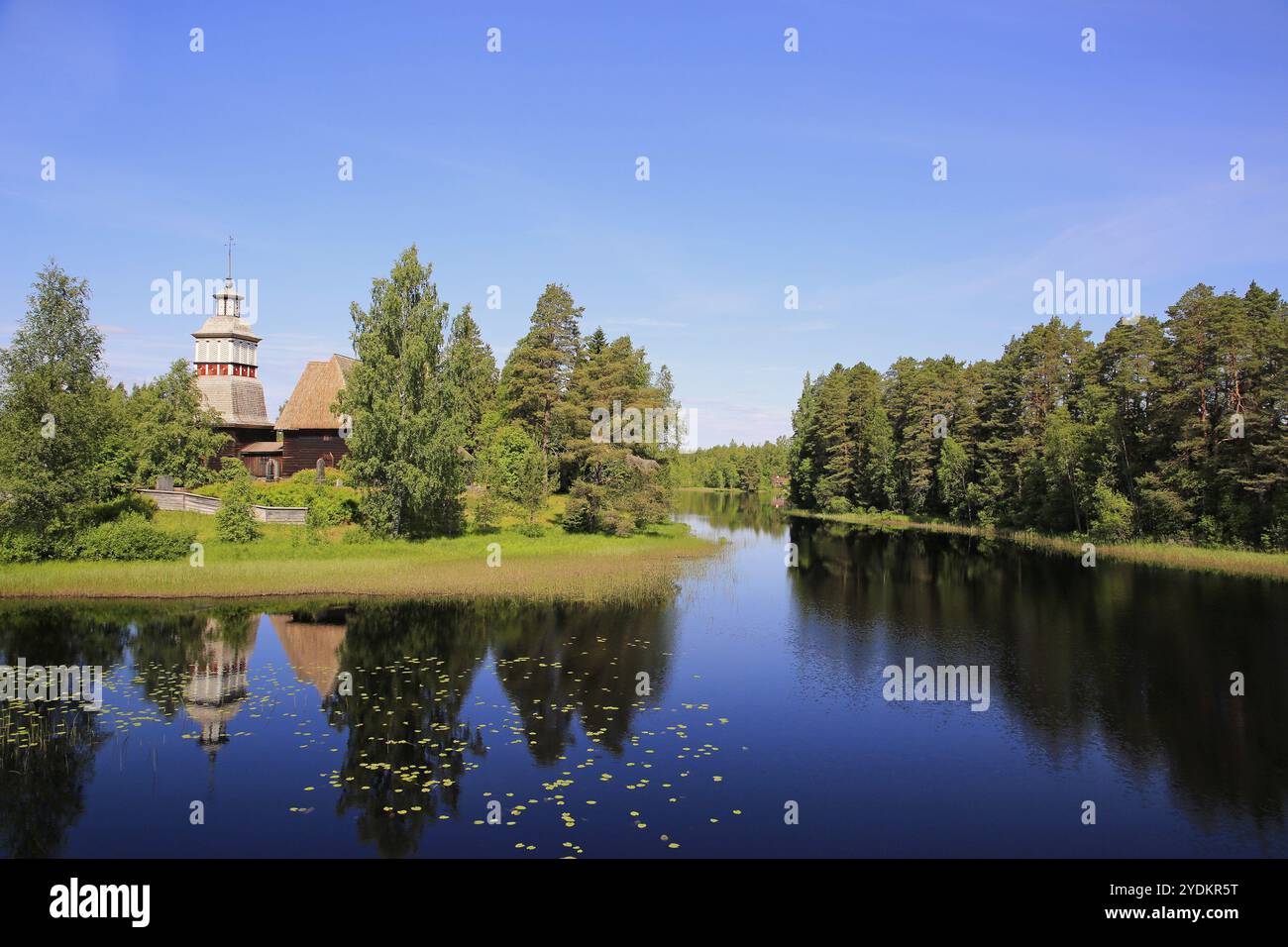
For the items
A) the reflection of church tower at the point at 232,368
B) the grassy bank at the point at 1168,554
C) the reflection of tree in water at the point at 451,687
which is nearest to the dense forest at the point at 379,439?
the reflection of church tower at the point at 232,368

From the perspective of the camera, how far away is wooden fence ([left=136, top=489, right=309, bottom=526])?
1836 inches

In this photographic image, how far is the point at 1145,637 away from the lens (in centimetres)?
2942

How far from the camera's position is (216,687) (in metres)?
22.7

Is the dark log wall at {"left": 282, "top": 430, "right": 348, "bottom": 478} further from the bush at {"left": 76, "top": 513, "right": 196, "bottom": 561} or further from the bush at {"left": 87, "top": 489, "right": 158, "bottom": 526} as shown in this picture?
the bush at {"left": 76, "top": 513, "right": 196, "bottom": 561}

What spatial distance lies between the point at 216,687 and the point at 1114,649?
2973 centimetres

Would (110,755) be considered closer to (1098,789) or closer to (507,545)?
(1098,789)

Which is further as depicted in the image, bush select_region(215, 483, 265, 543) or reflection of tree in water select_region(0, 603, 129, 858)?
bush select_region(215, 483, 265, 543)

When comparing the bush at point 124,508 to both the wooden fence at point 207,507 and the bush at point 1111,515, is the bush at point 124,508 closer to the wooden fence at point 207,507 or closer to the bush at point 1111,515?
the wooden fence at point 207,507

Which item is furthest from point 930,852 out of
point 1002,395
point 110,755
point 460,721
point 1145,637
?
point 1002,395

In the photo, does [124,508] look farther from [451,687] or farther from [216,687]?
Result: [451,687]

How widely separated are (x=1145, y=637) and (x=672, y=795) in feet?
75.0

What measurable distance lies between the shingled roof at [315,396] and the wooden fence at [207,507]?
46.2 feet

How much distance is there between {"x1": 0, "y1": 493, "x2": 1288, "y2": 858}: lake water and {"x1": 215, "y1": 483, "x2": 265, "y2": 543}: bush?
10.0 meters

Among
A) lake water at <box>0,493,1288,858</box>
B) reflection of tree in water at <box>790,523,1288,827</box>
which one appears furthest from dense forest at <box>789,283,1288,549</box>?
lake water at <box>0,493,1288,858</box>
